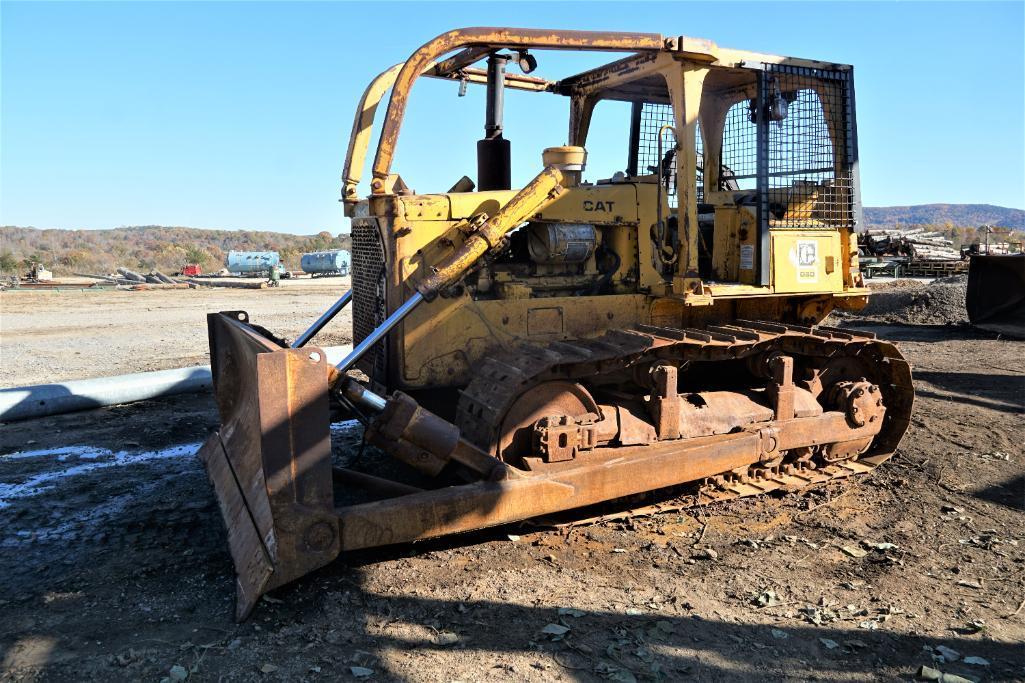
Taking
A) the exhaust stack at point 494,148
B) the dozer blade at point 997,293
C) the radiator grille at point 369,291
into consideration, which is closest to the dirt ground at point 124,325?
the radiator grille at point 369,291

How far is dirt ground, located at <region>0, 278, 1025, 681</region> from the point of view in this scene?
3.52 metres

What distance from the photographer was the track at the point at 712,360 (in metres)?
4.79

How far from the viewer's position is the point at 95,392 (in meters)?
8.27

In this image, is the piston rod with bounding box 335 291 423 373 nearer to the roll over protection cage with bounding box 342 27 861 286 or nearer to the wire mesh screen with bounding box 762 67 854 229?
the roll over protection cage with bounding box 342 27 861 286

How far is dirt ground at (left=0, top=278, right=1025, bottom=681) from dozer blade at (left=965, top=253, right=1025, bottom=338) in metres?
7.99

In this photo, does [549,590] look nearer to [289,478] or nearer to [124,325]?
[289,478]

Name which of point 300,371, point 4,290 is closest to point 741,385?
point 300,371

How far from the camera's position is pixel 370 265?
5629mm

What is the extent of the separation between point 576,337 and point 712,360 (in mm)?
927

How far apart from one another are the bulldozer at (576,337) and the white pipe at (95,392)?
9.24 feet

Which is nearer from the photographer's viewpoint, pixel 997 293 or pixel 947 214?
pixel 997 293

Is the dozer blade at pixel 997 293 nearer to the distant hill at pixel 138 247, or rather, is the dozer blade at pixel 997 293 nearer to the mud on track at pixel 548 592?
the mud on track at pixel 548 592

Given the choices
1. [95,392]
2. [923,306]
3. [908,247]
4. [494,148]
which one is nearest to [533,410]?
[494,148]

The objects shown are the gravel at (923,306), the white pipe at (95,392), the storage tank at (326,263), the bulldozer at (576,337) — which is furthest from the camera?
the storage tank at (326,263)
